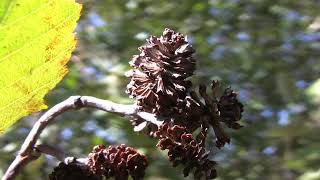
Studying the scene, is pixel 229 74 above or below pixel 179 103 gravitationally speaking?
above

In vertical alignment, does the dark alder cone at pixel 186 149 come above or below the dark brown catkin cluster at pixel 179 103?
below

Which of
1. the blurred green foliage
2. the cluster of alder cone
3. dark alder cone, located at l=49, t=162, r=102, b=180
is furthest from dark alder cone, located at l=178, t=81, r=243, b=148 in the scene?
the blurred green foliage

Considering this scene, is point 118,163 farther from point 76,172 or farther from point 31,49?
point 31,49

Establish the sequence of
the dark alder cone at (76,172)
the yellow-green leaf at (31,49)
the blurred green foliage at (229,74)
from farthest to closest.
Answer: the blurred green foliage at (229,74) < the dark alder cone at (76,172) < the yellow-green leaf at (31,49)

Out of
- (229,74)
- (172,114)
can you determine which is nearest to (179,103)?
(172,114)

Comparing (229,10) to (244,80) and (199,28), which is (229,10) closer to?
(199,28)

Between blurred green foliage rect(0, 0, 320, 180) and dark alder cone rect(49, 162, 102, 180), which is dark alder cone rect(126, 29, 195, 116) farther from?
blurred green foliage rect(0, 0, 320, 180)

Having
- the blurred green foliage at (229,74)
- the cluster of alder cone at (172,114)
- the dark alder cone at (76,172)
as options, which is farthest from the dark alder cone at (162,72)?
the blurred green foliage at (229,74)

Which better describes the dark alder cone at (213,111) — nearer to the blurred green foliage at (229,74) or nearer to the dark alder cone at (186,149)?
the dark alder cone at (186,149)
